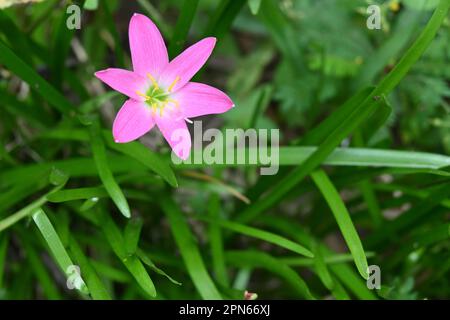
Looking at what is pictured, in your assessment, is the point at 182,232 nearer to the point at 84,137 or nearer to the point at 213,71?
the point at 84,137

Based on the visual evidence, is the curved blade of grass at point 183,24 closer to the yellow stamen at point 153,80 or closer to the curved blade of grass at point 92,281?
the yellow stamen at point 153,80

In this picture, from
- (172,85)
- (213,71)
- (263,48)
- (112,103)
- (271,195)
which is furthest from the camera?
(213,71)

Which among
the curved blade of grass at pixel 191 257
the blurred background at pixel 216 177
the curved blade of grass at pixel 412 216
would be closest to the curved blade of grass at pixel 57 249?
the blurred background at pixel 216 177

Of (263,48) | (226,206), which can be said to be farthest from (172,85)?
(263,48)

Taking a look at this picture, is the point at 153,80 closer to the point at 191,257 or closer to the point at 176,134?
the point at 176,134

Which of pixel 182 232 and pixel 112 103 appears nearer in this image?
pixel 182 232

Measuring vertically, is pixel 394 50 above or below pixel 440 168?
above
